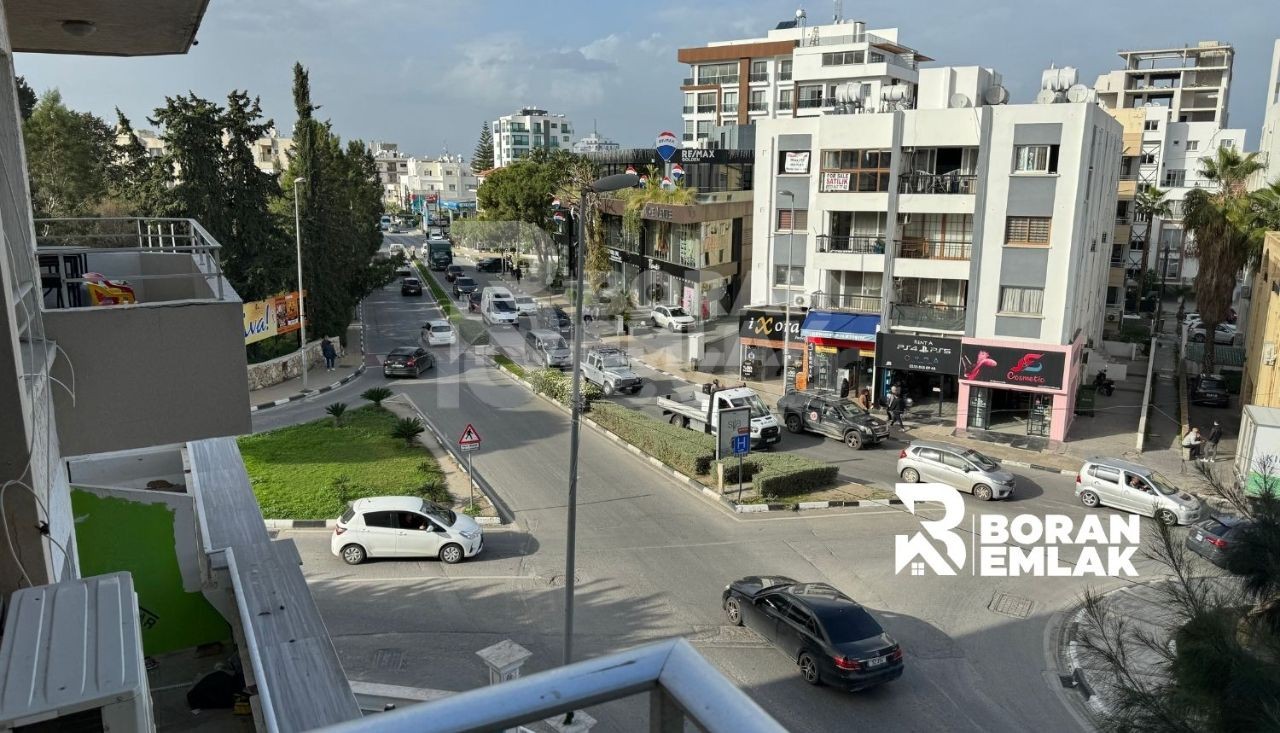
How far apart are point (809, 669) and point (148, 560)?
891 cm

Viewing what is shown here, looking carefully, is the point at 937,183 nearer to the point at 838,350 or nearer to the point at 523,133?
the point at 838,350

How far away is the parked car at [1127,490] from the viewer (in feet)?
63.5

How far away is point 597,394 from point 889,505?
1143 centimetres

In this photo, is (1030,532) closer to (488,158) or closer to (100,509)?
(100,509)

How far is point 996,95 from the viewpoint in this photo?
90.7 ft

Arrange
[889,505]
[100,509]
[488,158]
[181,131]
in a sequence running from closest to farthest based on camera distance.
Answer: [100,509]
[889,505]
[181,131]
[488,158]

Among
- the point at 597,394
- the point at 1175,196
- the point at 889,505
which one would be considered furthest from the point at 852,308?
the point at 1175,196

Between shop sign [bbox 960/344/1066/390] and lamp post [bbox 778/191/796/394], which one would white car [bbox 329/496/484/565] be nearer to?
lamp post [bbox 778/191/796/394]

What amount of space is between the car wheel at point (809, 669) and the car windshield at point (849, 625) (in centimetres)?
52

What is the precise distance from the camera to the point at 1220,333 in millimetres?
45062

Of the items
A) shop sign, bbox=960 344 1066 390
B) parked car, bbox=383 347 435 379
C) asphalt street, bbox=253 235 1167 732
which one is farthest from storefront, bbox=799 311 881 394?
parked car, bbox=383 347 435 379

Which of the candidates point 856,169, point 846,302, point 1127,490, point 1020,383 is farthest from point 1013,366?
point 856,169

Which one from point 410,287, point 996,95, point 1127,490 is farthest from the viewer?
point 410,287

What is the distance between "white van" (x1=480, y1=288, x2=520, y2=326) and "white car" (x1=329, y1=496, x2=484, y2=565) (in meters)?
27.9
